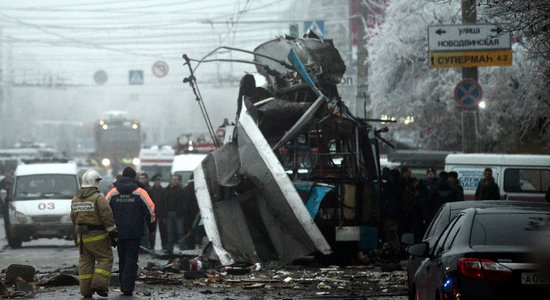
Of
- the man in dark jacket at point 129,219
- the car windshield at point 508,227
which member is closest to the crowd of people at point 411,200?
the man in dark jacket at point 129,219

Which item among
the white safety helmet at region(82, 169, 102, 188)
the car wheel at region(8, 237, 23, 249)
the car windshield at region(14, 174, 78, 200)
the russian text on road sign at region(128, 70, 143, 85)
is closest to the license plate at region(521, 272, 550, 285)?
the white safety helmet at region(82, 169, 102, 188)

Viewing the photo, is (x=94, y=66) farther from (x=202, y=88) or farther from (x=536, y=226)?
(x=536, y=226)

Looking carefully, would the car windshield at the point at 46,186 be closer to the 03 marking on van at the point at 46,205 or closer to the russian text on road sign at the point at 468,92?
the 03 marking on van at the point at 46,205

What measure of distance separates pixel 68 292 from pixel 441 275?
22.9ft

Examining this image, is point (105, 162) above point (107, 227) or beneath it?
beneath

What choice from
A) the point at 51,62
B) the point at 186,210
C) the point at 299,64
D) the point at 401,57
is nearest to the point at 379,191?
the point at 299,64

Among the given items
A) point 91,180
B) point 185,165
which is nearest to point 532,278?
point 91,180

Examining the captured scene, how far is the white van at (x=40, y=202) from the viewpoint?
1056 inches

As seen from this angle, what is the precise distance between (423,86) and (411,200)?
57.0ft

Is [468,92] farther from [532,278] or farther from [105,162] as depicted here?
[105,162]

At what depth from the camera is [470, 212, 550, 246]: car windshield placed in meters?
9.61

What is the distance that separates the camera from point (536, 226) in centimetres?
980

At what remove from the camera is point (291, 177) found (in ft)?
63.5

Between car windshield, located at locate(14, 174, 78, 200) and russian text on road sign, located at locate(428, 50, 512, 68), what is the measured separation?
10.6 metres
